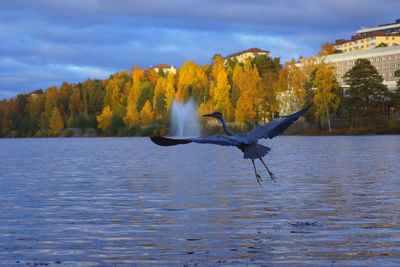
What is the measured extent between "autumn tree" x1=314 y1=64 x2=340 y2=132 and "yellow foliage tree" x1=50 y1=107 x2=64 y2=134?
299 feet

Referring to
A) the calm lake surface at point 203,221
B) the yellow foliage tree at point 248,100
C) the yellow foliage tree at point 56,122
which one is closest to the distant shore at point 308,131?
the yellow foliage tree at point 248,100

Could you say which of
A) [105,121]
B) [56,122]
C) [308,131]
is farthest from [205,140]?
[56,122]

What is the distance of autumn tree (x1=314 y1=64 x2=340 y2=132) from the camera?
108m

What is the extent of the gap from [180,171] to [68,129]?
150165 millimetres

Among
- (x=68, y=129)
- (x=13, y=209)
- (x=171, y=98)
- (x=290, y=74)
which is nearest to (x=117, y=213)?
(x=13, y=209)

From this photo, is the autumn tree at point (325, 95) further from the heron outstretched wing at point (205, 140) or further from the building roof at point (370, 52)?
the heron outstretched wing at point (205, 140)

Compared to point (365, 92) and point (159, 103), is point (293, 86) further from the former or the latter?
point (159, 103)

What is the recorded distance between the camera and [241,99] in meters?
121

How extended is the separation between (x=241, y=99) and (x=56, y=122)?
250 ft

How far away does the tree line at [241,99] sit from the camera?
10488 cm

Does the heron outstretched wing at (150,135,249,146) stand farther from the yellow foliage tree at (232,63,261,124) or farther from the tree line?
the yellow foliage tree at (232,63,261,124)

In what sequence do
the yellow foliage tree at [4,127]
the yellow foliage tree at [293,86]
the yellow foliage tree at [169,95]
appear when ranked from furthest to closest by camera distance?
the yellow foliage tree at [4,127], the yellow foliage tree at [169,95], the yellow foliage tree at [293,86]

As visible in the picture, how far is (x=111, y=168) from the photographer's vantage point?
37750mm

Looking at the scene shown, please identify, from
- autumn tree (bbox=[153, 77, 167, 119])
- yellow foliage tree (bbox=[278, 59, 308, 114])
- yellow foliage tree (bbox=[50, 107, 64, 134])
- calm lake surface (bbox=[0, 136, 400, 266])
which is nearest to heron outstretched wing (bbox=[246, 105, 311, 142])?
calm lake surface (bbox=[0, 136, 400, 266])
